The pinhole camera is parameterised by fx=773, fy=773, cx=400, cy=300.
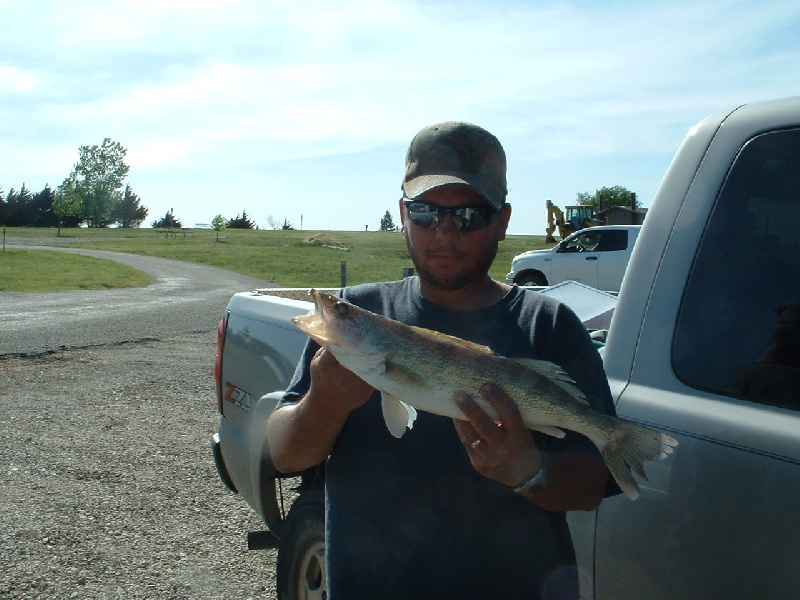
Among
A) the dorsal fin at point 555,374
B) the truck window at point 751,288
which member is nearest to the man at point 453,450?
the dorsal fin at point 555,374

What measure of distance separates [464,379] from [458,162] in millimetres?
668

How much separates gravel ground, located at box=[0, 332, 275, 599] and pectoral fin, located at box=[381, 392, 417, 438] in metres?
2.81

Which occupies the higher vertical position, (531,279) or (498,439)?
(498,439)

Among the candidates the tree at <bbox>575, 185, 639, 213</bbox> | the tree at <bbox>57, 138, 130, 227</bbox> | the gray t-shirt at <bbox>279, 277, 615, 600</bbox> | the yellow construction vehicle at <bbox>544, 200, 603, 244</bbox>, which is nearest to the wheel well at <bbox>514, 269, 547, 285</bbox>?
the yellow construction vehicle at <bbox>544, 200, 603, 244</bbox>

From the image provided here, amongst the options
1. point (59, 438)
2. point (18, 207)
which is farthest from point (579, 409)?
point (18, 207)

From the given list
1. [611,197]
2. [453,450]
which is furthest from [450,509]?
[611,197]

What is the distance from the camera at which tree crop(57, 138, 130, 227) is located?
11419cm

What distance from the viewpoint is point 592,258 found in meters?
18.7

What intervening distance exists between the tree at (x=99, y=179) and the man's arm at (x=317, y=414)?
11956cm

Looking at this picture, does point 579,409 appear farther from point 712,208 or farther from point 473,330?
point 712,208

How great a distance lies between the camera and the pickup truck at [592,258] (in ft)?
60.4

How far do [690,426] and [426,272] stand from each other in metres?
0.80

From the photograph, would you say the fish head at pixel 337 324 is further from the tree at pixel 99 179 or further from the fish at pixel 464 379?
the tree at pixel 99 179

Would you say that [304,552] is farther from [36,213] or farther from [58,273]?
[36,213]
